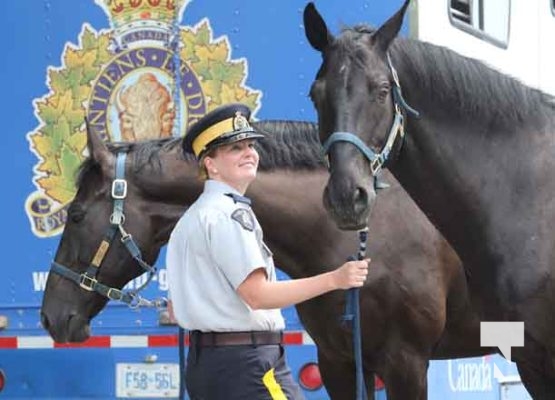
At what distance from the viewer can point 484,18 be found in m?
7.49

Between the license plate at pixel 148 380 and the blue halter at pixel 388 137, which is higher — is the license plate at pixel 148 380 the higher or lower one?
the lower one

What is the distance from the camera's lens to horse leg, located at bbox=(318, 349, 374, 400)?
6219 millimetres

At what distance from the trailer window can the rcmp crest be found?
3.87ft

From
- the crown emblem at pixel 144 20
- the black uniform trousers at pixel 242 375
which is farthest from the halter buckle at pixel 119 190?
the black uniform trousers at pixel 242 375

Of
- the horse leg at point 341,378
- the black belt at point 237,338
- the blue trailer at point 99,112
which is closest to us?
the black belt at point 237,338

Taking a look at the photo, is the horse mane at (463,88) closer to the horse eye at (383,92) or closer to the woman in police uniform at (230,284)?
the horse eye at (383,92)

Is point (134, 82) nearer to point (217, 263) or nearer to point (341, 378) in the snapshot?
point (341, 378)

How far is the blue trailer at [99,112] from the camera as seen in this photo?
6812 mm

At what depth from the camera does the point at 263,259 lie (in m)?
4.31

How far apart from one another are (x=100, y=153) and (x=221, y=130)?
183 cm

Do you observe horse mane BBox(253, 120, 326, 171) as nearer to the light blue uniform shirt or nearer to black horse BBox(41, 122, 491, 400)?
black horse BBox(41, 122, 491, 400)

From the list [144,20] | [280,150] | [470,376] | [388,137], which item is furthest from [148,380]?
[388,137]

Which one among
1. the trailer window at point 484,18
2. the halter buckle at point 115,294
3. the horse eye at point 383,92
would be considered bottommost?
the halter buckle at point 115,294

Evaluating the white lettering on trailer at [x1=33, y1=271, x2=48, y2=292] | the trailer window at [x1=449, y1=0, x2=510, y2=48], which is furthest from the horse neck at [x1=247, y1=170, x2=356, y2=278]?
the white lettering on trailer at [x1=33, y1=271, x2=48, y2=292]
